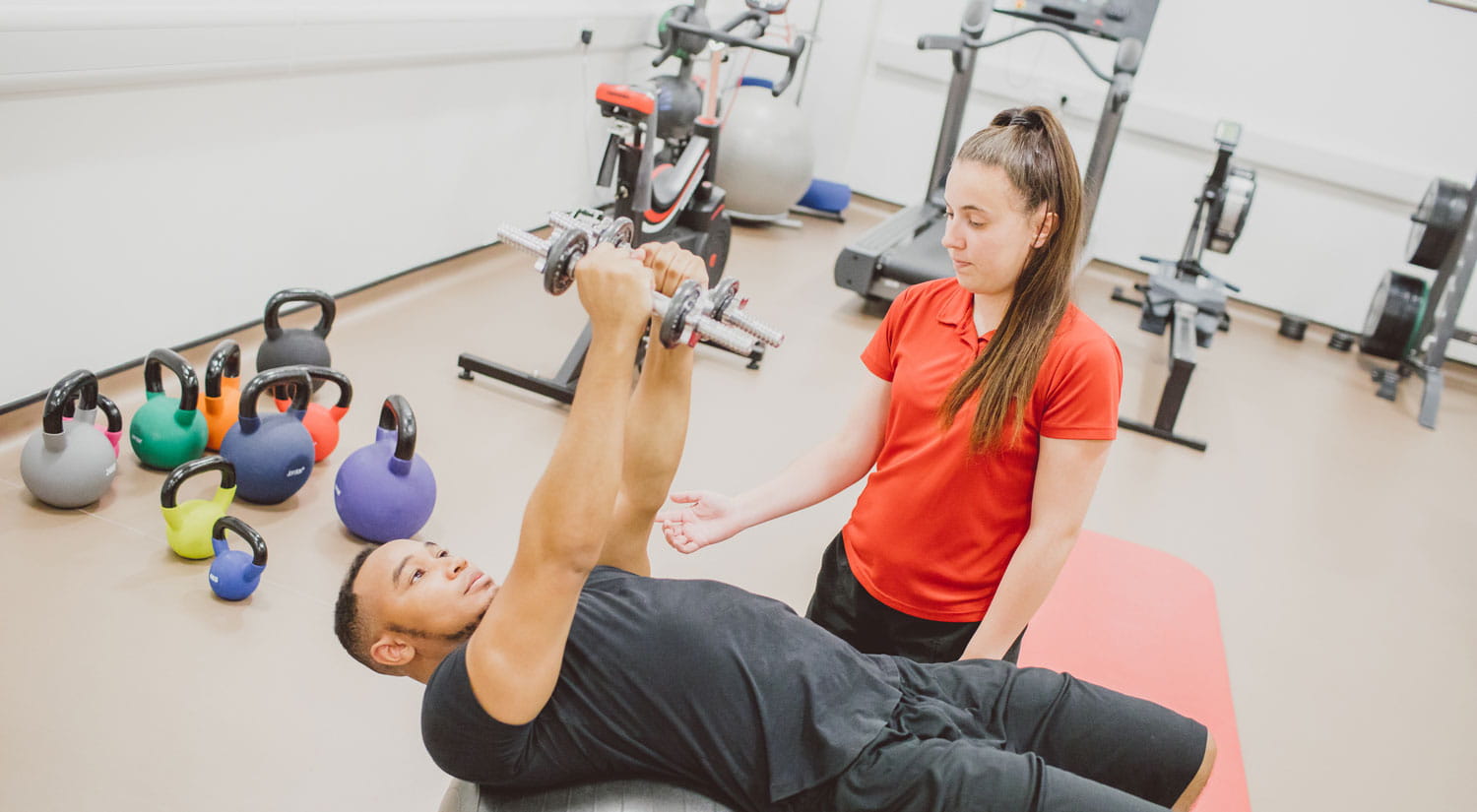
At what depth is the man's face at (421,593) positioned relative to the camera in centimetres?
146

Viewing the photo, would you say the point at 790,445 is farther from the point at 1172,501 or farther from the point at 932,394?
the point at 932,394

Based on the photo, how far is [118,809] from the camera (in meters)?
1.77

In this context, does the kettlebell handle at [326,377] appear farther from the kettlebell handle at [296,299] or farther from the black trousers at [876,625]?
the black trousers at [876,625]

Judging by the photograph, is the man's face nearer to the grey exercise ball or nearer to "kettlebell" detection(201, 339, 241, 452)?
the grey exercise ball

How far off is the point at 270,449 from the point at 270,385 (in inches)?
6.0

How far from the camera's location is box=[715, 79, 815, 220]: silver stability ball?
222 inches

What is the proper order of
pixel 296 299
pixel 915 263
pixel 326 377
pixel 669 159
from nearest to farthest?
pixel 326 377 < pixel 296 299 < pixel 669 159 < pixel 915 263

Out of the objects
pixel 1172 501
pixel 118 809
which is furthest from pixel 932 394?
pixel 1172 501

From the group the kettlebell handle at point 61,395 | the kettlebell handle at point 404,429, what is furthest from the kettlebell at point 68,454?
the kettlebell handle at point 404,429

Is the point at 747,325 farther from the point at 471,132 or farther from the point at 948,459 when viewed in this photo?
the point at 471,132

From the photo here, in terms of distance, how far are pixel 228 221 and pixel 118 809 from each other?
2.03m

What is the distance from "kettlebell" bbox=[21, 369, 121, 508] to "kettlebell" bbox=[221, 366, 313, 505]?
0.88 ft

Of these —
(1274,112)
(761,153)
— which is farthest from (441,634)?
(1274,112)

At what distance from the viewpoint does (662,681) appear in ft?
4.52
